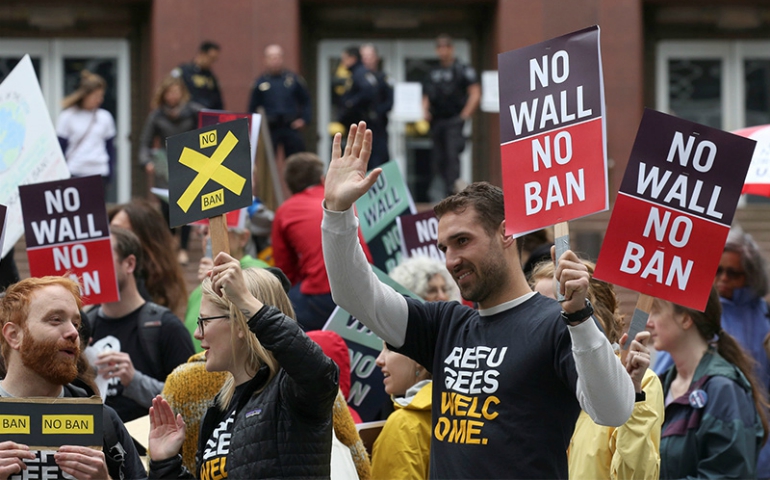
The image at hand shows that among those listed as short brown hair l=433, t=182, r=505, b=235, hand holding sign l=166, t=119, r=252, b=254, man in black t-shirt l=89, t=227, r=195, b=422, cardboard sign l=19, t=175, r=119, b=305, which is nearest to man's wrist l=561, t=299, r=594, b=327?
short brown hair l=433, t=182, r=505, b=235

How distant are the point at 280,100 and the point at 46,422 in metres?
11.4

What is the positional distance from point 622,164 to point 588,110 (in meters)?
13.8

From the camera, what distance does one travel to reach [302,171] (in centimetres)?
937

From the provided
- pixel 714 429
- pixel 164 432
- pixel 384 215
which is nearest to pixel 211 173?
pixel 164 432

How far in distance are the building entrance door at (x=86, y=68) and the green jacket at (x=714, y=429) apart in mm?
14091

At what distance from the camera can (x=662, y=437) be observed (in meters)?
5.99

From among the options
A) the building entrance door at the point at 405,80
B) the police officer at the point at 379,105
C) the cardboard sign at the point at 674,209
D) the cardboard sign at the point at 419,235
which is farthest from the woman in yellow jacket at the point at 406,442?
the building entrance door at the point at 405,80

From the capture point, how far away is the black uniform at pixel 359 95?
15859mm

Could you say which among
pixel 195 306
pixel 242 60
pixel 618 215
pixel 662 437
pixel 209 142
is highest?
pixel 242 60

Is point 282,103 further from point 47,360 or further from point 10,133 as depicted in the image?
point 47,360

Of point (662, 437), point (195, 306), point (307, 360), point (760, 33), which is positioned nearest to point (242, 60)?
point (760, 33)

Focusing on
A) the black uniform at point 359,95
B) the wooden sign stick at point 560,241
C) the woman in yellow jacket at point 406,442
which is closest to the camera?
the wooden sign stick at point 560,241

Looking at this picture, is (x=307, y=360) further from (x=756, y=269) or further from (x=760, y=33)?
(x=760, y=33)

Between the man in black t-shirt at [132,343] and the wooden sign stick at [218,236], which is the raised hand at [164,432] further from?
the man in black t-shirt at [132,343]
